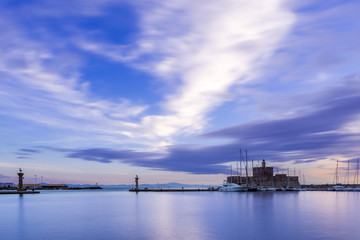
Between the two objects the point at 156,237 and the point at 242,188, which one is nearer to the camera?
the point at 156,237

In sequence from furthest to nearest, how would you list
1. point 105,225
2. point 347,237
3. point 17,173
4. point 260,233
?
point 17,173 < point 105,225 < point 260,233 < point 347,237

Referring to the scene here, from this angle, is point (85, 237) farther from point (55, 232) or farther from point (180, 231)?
point (180, 231)

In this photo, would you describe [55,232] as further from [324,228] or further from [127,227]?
[324,228]

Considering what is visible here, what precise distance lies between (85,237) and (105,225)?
33.3 ft

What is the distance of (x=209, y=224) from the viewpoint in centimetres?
4838

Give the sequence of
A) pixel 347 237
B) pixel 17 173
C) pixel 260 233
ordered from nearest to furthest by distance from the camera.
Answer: pixel 347 237, pixel 260 233, pixel 17 173

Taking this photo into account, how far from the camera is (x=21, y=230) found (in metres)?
44.7

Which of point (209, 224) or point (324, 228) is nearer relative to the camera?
point (324, 228)

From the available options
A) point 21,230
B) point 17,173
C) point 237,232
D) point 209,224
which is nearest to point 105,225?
point 21,230

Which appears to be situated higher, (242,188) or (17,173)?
(17,173)

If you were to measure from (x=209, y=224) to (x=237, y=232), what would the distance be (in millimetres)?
7964

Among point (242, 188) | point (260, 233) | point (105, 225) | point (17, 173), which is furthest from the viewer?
point (242, 188)

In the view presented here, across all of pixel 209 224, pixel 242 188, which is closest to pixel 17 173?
pixel 242 188

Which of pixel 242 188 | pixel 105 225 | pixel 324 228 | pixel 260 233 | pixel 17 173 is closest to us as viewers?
pixel 260 233
